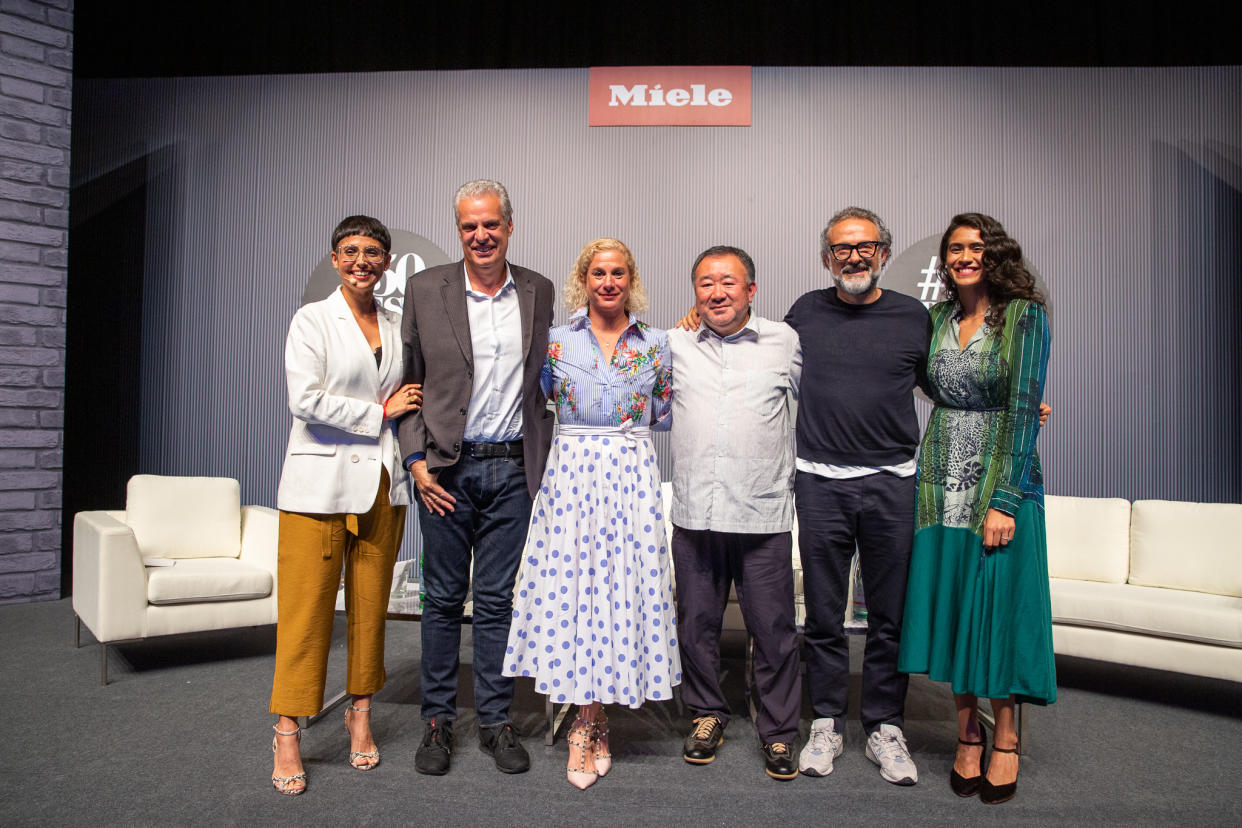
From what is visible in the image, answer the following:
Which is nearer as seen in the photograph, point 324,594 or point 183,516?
point 324,594

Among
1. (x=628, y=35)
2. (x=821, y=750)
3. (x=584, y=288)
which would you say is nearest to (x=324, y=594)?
(x=584, y=288)

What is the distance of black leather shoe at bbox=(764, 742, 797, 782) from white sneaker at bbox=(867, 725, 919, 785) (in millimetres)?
271

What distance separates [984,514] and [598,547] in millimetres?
1133

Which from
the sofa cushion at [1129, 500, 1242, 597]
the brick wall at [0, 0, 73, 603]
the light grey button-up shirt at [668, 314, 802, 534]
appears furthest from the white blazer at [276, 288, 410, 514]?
the sofa cushion at [1129, 500, 1242, 597]

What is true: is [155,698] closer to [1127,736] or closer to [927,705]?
[927,705]

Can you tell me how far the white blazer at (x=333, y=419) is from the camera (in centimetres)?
229

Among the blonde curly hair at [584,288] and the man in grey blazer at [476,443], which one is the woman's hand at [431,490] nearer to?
the man in grey blazer at [476,443]

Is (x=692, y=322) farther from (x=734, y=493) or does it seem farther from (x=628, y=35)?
(x=628, y=35)

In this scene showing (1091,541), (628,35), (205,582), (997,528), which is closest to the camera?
(997,528)

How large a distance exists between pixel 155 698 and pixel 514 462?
1.92 m

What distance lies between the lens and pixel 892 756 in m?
2.42

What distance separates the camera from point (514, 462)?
8.11ft

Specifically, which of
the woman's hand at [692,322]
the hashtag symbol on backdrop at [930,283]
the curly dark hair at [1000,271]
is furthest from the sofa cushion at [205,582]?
the hashtag symbol on backdrop at [930,283]

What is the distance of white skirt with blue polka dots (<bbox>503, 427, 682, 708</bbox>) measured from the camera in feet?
7.68
